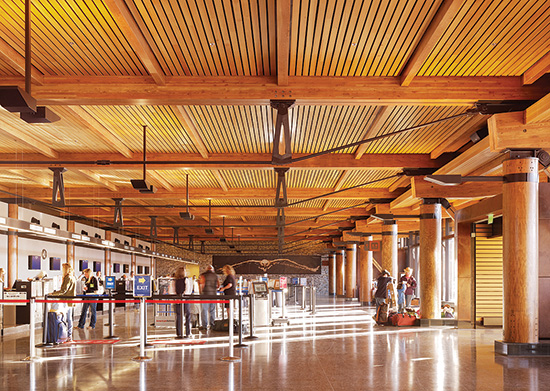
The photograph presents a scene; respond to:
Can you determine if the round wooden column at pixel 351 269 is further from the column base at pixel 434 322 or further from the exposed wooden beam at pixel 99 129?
the exposed wooden beam at pixel 99 129

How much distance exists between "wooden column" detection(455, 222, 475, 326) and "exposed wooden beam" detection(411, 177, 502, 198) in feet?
4.41

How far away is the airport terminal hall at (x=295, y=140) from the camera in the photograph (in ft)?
23.9

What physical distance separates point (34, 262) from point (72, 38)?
1480 cm

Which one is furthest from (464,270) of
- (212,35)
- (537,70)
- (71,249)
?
(71,249)

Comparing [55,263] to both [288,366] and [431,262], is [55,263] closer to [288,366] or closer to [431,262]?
[431,262]

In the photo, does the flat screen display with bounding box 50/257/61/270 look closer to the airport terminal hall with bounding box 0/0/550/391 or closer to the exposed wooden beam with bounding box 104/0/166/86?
the airport terminal hall with bounding box 0/0/550/391

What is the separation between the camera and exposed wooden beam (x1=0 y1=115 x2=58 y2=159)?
11609 millimetres

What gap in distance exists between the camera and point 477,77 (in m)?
9.37

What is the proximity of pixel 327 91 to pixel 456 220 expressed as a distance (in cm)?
905

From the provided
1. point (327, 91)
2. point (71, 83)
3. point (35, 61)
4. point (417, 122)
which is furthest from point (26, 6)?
point (417, 122)

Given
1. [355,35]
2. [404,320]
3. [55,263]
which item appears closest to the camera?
[355,35]

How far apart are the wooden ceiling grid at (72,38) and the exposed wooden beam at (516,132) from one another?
5.82 meters

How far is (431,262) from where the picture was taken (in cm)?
1591

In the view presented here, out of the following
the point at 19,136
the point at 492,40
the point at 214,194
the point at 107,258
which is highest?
the point at 492,40
